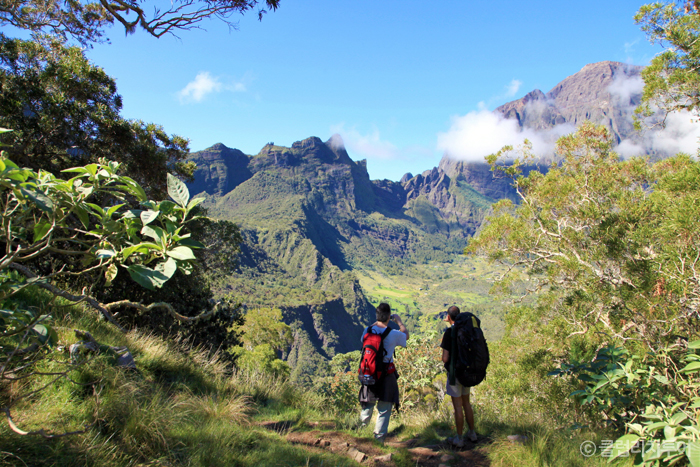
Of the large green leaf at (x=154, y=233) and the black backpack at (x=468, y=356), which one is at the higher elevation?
the large green leaf at (x=154, y=233)

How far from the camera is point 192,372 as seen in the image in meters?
4.15

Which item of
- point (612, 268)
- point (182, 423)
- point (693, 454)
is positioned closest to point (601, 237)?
point (612, 268)

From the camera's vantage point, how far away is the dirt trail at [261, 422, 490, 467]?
312cm

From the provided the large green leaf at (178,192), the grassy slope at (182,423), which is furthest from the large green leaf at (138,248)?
the grassy slope at (182,423)

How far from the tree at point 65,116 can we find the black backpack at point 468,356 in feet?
22.3

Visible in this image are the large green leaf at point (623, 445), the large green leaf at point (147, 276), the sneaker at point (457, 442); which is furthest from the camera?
the sneaker at point (457, 442)

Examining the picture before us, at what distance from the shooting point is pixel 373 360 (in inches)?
145

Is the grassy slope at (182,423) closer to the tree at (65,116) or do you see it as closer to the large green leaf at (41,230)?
the large green leaf at (41,230)

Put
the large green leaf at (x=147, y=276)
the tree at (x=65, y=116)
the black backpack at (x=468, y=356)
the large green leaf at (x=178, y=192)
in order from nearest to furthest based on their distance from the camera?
1. the large green leaf at (x=147, y=276)
2. the large green leaf at (x=178, y=192)
3. the black backpack at (x=468, y=356)
4. the tree at (x=65, y=116)

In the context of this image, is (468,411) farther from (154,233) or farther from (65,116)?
(65,116)

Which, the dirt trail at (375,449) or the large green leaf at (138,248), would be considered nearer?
the large green leaf at (138,248)

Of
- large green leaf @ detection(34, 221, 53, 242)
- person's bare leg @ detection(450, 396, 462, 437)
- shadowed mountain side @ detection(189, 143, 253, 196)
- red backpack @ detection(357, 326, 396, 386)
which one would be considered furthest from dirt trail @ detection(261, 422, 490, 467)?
shadowed mountain side @ detection(189, 143, 253, 196)

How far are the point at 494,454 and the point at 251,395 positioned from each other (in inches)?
113

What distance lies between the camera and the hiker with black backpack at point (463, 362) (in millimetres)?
3796
